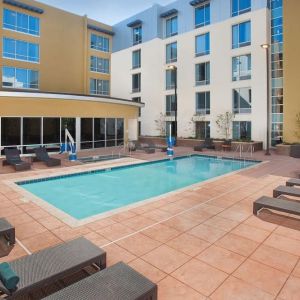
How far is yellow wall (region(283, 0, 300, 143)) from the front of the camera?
74.2 ft

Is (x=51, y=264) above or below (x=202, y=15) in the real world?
below

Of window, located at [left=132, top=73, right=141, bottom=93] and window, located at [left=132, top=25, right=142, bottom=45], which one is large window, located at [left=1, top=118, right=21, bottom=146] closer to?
window, located at [left=132, top=73, right=141, bottom=93]

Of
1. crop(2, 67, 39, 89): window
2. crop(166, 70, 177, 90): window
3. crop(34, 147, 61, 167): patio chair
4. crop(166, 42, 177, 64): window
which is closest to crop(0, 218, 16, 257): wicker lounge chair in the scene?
crop(34, 147, 61, 167): patio chair

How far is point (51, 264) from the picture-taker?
4367mm

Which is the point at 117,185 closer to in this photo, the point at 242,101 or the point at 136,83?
the point at 242,101

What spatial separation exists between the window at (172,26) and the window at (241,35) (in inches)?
290

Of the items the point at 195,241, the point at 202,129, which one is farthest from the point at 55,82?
the point at 195,241

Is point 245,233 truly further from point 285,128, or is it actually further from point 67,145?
point 285,128

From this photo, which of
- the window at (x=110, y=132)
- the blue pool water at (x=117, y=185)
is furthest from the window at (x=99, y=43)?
the blue pool water at (x=117, y=185)

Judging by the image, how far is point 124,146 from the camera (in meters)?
24.2

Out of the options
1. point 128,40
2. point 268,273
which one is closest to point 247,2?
point 128,40

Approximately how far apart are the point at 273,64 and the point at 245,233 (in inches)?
860

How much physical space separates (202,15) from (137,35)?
921 cm

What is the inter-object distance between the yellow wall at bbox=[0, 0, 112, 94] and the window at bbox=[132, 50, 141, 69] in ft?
16.0
